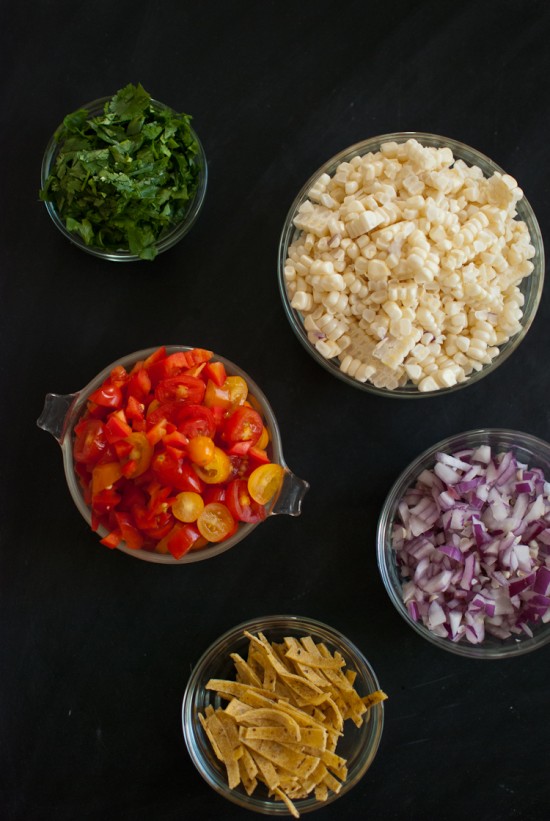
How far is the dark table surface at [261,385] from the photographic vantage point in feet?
7.48

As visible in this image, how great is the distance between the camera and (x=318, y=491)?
7.54 feet

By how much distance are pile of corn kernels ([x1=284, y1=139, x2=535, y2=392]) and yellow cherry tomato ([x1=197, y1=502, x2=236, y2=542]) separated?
52 cm

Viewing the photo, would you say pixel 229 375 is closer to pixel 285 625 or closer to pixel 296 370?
pixel 296 370

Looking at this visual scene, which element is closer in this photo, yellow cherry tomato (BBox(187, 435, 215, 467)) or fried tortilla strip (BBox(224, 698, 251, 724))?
yellow cherry tomato (BBox(187, 435, 215, 467))

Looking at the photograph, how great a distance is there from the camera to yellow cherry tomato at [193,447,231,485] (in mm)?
1882

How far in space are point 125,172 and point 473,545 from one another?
4.77 ft

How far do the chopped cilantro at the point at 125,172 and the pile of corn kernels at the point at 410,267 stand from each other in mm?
403

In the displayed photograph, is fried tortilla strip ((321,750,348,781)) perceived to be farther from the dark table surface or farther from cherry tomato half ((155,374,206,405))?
cherry tomato half ((155,374,206,405))

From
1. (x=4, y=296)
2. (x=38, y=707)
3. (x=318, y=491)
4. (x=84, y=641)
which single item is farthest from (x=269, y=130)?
(x=38, y=707)

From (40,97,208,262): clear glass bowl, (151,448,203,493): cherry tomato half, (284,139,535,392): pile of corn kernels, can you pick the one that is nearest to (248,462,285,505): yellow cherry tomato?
(151,448,203,493): cherry tomato half

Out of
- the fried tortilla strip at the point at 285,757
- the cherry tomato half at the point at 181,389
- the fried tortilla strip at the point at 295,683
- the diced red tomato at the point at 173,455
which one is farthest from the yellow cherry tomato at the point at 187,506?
the fried tortilla strip at the point at 285,757

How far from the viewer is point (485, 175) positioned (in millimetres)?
2209

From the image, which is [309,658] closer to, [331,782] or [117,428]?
[331,782]

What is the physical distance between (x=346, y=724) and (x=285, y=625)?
0.35 metres
